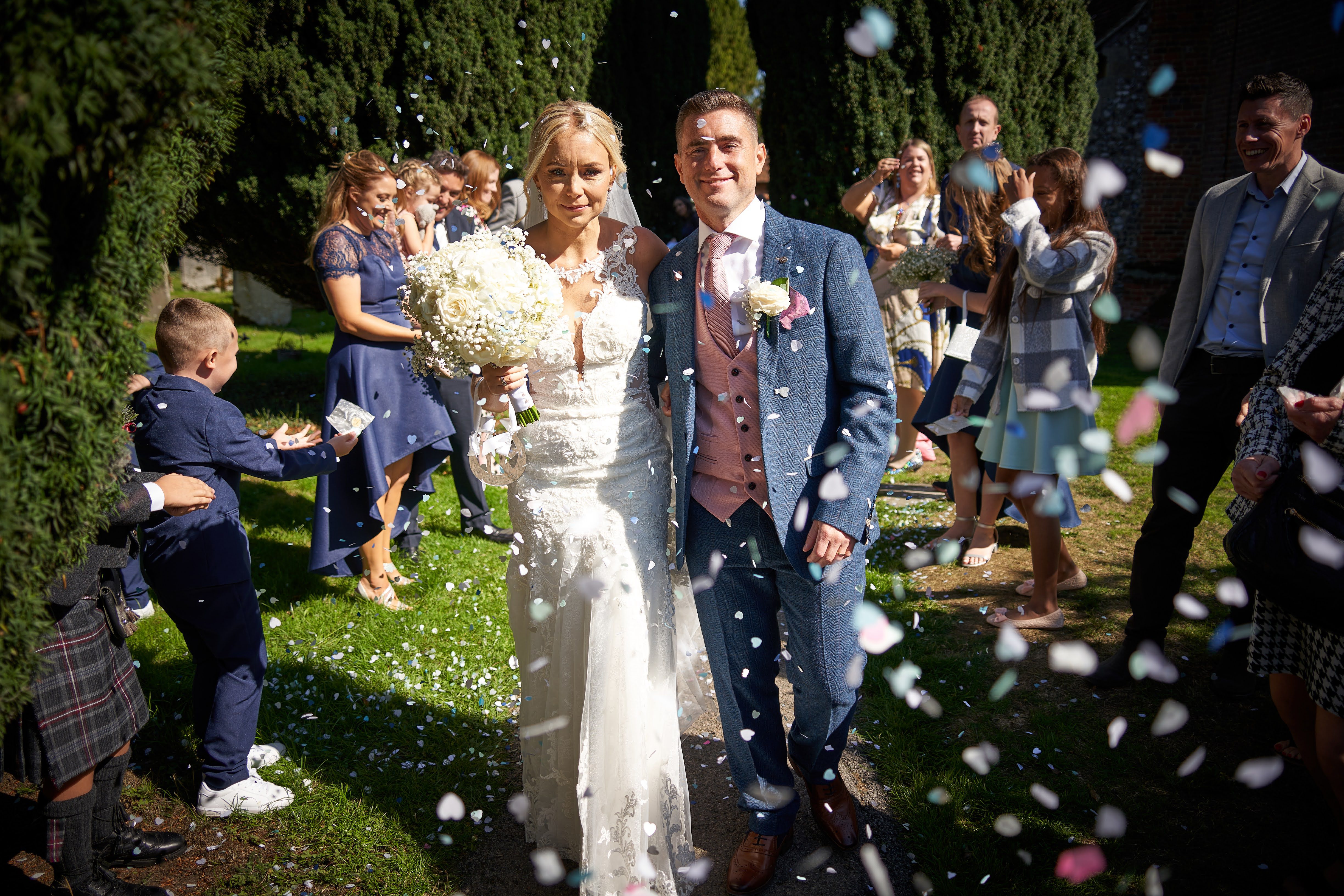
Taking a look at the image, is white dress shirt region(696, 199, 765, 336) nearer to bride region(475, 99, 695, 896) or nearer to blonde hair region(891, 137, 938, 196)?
bride region(475, 99, 695, 896)

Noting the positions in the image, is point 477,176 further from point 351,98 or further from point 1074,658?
point 1074,658

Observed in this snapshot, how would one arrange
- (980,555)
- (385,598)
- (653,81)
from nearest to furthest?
(385,598) < (980,555) < (653,81)

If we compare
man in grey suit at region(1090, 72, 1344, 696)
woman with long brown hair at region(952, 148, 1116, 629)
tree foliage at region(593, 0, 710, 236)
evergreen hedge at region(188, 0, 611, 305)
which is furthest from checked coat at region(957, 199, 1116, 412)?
tree foliage at region(593, 0, 710, 236)

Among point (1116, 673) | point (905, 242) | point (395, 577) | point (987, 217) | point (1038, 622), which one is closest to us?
point (1116, 673)

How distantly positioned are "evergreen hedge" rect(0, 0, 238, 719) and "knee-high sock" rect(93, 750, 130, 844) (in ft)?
3.58

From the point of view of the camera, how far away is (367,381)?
15.5 ft

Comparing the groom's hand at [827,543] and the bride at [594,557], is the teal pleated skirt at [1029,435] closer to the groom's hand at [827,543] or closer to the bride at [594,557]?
the groom's hand at [827,543]

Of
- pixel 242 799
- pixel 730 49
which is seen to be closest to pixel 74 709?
pixel 242 799

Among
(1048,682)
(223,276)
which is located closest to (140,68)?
(1048,682)

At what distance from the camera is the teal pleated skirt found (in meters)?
4.27

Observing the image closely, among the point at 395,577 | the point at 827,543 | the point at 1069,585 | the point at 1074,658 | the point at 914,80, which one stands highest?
the point at 914,80

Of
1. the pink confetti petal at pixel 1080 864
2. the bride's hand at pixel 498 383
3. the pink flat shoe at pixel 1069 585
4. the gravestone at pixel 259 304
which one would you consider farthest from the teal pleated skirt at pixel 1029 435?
the gravestone at pixel 259 304

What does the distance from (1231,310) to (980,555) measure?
2.25 metres

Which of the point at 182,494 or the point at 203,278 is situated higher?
the point at 203,278
